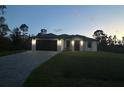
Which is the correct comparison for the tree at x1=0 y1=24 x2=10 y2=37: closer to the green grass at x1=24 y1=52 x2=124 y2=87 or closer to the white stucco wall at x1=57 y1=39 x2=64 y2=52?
the white stucco wall at x1=57 y1=39 x2=64 y2=52

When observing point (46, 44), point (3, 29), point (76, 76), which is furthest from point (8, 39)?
point (76, 76)

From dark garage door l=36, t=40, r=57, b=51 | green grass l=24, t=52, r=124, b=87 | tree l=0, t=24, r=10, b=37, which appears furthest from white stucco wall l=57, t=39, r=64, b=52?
green grass l=24, t=52, r=124, b=87

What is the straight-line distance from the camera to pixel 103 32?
70.0 m

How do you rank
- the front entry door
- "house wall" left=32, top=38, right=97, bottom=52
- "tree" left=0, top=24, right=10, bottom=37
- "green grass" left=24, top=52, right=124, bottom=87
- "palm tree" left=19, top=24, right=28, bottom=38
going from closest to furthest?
"green grass" left=24, top=52, right=124, bottom=87 < "house wall" left=32, top=38, right=97, bottom=52 < the front entry door < "tree" left=0, top=24, right=10, bottom=37 < "palm tree" left=19, top=24, right=28, bottom=38

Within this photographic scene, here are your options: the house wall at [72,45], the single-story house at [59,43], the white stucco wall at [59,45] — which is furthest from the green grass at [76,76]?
the single-story house at [59,43]

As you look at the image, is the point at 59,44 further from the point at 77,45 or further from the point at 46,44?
the point at 77,45

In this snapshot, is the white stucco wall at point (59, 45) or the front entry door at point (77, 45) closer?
the white stucco wall at point (59, 45)

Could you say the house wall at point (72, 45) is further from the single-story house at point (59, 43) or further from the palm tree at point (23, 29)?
the palm tree at point (23, 29)

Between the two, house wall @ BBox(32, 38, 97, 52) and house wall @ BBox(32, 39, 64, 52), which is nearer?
house wall @ BBox(32, 39, 64, 52)

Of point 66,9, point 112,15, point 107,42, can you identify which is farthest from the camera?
point 107,42
